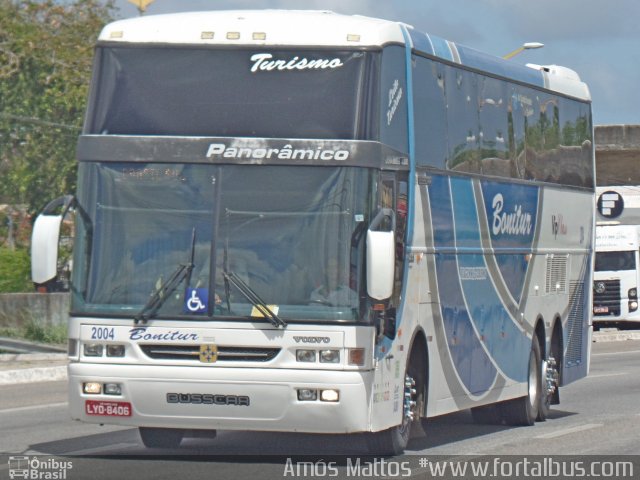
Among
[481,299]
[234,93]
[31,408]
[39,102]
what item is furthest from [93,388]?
[39,102]

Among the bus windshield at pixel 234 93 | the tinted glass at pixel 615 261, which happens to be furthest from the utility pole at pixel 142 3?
the tinted glass at pixel 615 261

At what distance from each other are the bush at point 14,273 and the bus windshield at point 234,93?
2059 centimetres

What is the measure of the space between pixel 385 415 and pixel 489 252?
3607 millimetres

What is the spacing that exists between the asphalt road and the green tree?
1606cm

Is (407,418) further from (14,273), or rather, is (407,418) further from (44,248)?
(14,273)

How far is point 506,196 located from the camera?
49.8 feet

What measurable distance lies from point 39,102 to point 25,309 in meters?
6.99

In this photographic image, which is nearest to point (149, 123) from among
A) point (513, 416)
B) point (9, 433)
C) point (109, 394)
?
point (109, 394)

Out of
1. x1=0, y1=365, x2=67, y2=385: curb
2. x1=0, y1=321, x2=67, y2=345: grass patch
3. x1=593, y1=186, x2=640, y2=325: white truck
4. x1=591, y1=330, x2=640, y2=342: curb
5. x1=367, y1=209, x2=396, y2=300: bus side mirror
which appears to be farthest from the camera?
x1=593, y1=186, x2=640, y2=325: white truck

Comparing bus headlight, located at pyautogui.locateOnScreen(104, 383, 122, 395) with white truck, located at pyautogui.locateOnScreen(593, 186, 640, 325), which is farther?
white truck, located at pyautogui.locateOnScreen(593, 186, 640, 325)

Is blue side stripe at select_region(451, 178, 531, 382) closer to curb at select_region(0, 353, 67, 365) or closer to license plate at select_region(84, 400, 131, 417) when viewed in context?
license plate at select_region(84, 400, 131, 417)

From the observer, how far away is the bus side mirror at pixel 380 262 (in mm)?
10672

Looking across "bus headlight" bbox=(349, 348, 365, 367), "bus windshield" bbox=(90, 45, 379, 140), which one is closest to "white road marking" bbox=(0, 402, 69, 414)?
"bus windshield" bbox=(90, 45, 379, 140)

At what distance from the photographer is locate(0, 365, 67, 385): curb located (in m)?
21.5
